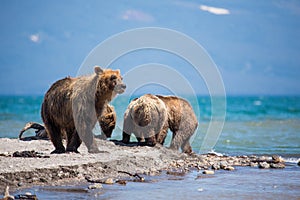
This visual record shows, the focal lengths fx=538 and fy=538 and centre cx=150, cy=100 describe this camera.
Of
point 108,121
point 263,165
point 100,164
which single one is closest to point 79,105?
point 100,164

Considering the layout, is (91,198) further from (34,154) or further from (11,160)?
(34,154)

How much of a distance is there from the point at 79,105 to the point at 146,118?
6.67 feet

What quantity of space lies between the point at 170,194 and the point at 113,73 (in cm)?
374

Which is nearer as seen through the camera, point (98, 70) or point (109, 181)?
point (109, 181)

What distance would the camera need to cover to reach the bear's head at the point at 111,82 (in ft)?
35.8

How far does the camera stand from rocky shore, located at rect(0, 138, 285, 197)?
8445 mm

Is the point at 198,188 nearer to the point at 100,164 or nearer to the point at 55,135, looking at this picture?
the point at 100,164

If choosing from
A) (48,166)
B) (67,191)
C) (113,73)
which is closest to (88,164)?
(48,166)

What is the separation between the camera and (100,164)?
9.68 metres

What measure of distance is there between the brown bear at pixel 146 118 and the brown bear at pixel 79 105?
4.21 feet

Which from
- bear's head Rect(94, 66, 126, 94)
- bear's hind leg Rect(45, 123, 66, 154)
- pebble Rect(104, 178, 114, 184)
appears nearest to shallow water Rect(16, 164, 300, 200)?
pebble Rect(104, 178, 114, 184)

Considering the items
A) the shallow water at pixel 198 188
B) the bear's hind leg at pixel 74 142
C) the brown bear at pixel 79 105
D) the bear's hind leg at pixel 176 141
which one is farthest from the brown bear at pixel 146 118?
the shallow water at pixel 198 188

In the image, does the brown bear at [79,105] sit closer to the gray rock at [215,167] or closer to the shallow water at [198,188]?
the shallow water at [198,188]

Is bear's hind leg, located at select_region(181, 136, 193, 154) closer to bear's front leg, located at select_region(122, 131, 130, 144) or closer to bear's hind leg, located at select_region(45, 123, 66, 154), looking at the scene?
bear's front leg, located at select_region(122, 131, 130, 144)
